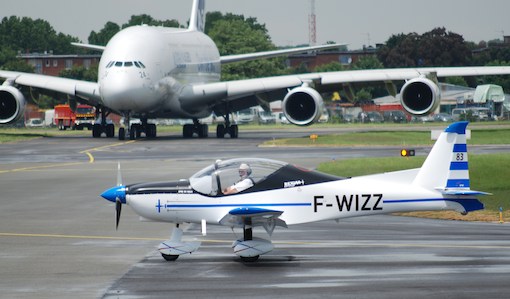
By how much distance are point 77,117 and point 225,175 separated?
244 ft

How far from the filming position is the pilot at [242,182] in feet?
62.0

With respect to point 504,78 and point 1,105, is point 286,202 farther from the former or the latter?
point 504,78

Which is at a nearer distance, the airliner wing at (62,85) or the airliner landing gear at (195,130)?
the airliner wing at (62,85)

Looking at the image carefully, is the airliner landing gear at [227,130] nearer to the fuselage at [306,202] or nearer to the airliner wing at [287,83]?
the airliner wing at [287,83]

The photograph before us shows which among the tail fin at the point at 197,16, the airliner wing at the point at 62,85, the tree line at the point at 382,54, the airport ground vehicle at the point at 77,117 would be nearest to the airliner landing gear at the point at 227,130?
the airliner wing at the point at 62,85

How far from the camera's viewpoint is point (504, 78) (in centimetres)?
11675

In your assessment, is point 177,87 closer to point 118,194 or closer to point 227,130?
point 227,130

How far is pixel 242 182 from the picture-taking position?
62.2 feet

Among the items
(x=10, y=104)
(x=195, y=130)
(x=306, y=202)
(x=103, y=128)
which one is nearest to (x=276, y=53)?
(x=195, y=130)

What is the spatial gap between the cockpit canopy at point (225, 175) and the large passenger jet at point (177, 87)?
3582 centimetres

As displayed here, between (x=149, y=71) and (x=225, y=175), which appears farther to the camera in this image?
(x=149, y=71)

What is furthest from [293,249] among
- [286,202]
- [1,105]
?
[1,105]

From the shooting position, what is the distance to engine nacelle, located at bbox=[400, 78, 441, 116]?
56.7m

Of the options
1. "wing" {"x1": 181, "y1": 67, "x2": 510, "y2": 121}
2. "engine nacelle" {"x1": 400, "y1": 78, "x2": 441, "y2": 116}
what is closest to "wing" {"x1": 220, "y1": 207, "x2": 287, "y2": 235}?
"wing" {"x1": 181, "y1": 67, "x2": 510, "y2": 121}
